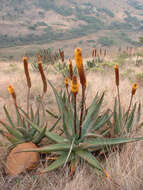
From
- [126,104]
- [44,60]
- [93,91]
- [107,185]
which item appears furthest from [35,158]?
[44,60]

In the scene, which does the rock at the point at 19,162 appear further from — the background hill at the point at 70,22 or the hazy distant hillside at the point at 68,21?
the hazy distant hillside at the point at 68,21

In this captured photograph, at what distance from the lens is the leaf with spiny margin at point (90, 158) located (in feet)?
5.50

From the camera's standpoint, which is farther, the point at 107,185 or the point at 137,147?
the point at 137,147

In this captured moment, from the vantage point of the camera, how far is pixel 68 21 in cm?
7162

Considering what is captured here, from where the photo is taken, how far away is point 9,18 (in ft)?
206

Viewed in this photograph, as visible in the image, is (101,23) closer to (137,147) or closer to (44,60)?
(44,60)

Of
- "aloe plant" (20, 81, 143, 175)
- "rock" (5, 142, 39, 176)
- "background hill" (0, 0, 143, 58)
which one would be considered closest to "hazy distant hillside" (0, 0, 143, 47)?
"background hill" (0, 0, 143, 58)

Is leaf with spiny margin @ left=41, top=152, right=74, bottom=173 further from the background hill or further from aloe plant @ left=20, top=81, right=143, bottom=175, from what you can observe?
the background hill

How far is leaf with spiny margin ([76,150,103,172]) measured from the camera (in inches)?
66.0

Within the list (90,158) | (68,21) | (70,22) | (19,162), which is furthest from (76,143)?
(68,21)

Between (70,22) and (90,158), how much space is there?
75.8 m

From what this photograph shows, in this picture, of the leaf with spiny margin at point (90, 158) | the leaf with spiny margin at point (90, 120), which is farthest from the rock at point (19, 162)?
the leaf with spiny margin at point (90, 120)

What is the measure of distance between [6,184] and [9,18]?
70370 mm

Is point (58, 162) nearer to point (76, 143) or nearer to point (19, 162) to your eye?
point (76, 143)
